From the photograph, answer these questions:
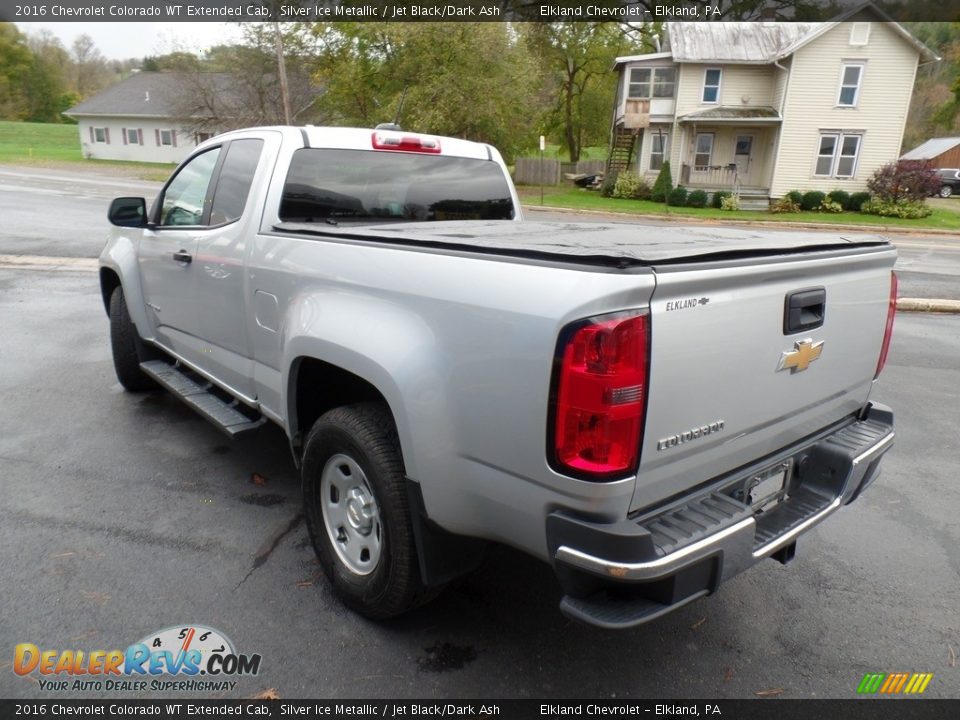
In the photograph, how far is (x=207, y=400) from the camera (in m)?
4.01

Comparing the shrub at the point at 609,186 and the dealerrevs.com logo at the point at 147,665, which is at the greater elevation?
the shrub at the point at 609,186

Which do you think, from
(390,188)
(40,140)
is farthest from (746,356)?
(40,140)

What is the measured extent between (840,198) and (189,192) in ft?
91.1

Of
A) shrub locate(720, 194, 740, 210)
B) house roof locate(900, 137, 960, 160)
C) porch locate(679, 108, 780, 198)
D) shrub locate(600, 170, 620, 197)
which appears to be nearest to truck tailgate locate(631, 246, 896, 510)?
shrub locate(720, 194, 740, 210)

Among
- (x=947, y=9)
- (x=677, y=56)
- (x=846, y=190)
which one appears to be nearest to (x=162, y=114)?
(x=677, y=56)

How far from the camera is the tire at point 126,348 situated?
5.04 m

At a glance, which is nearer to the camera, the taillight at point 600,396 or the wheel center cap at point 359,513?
the taillight at point 600,396

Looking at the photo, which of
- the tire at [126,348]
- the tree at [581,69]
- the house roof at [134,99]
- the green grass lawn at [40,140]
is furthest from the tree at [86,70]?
the tire at [126,348]

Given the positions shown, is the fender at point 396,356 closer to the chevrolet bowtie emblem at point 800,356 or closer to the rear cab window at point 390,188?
the rear cab window at point 390,188

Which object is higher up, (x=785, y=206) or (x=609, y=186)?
(x=609, y=186)

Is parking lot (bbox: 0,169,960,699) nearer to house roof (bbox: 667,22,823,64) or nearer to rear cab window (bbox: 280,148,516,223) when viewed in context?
rear cab window (bbox: 280,148,516,223)

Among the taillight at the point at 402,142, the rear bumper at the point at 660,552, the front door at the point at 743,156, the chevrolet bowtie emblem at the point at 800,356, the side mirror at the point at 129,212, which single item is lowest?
the rear bumper at the point at 660,552

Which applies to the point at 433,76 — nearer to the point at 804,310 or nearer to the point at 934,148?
the point at 804,310

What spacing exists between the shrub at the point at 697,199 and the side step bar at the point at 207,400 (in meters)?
26.0
